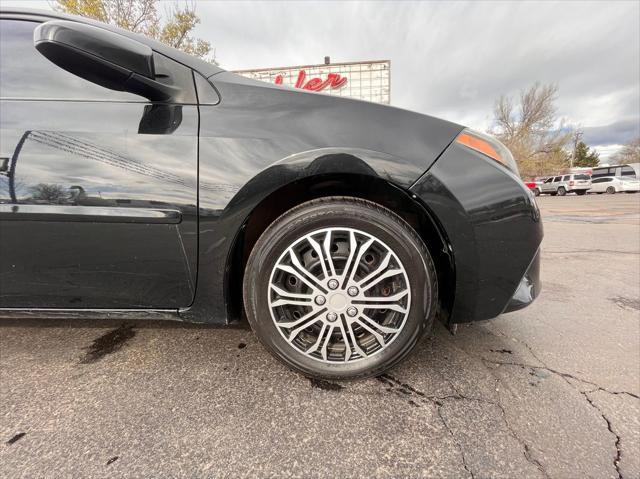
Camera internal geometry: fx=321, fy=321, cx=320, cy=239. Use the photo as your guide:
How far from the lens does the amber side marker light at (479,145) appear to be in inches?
58.5

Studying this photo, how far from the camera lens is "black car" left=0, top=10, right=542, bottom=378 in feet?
4.58

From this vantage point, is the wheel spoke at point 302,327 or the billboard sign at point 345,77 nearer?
the wheel spoke at point 302,327

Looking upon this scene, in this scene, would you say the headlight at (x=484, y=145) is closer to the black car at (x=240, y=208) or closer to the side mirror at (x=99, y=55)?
the black car at (x=240, y=208)

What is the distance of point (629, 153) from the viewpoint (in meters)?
54.4

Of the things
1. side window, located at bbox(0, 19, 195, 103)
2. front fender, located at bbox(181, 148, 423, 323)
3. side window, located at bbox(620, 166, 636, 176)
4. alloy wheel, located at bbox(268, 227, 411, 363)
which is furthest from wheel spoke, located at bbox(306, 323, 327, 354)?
side window, located at bbox(620, 166, 636, 176)

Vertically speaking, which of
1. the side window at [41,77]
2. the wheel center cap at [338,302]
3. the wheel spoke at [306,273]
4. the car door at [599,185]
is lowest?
the car door at [599,185]

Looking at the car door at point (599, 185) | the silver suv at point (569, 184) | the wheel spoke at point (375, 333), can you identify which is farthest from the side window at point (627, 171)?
the wheel spoke at point (375, 333)

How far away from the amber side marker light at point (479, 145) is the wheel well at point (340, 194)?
0.37m

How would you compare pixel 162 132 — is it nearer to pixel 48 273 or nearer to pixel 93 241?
pixel 93 241

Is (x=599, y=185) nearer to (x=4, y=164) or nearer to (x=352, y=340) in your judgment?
(x=352, y=340)

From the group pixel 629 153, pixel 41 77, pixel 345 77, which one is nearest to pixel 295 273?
pixel 41 77

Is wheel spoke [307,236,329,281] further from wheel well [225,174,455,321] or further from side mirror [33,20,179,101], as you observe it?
side mirror [33,20,179,101]

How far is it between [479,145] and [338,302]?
1.00m

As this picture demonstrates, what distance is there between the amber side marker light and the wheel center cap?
0.89 meters
